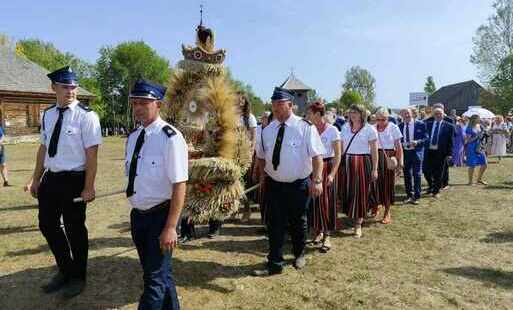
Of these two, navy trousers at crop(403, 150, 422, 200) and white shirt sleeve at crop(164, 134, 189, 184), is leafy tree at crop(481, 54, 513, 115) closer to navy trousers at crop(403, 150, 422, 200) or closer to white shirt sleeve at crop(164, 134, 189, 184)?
navy trousers at crop(403, 150, 422, 200)

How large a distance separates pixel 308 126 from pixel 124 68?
6757 cm

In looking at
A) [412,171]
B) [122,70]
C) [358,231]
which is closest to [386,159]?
[358,231]

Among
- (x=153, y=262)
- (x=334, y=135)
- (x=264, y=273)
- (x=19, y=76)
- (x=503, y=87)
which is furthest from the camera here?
(x=503, y=87)

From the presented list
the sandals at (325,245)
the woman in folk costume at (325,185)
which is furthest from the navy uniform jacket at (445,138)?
the sandals at (325,245)

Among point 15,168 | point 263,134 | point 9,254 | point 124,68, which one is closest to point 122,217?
point 9,254

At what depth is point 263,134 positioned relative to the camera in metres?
5.23

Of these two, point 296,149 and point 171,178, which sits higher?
point 296,149

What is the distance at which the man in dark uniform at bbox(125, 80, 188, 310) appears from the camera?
3389mm

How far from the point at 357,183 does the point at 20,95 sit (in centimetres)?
3154

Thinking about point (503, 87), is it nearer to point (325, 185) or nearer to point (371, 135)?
point (371, 135)

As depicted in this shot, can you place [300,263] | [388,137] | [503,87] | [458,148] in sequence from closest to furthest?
[300,263] → [388,137] → [458,148] → [503,87]

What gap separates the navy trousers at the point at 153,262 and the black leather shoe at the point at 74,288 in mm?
1344

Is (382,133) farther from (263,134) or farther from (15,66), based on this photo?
(15,66)

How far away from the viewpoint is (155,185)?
3463 millimetres
